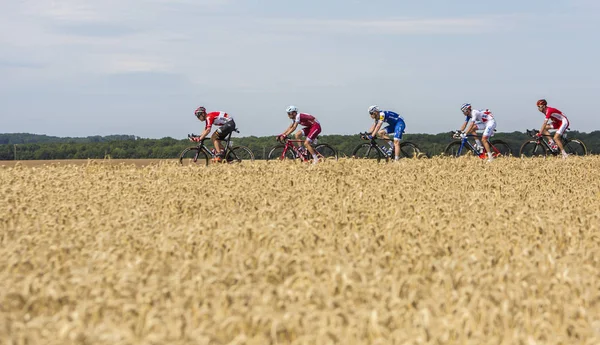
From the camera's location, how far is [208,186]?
566 inches

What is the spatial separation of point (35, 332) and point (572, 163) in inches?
808

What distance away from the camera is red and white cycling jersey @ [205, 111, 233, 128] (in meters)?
23.9

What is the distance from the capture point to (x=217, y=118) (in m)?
24.0

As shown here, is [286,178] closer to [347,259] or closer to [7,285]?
[347,259]

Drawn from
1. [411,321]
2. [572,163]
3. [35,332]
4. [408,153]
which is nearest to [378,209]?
[411,321]

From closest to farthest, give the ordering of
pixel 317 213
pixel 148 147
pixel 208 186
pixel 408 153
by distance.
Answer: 1. pixel 317 213
2. pixel 208 186
3. pixel 408 153
4. pixel 148 147

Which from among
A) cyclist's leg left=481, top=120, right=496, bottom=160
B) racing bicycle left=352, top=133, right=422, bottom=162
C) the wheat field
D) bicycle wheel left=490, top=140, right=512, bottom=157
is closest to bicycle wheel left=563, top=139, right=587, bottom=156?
bicycle wheel left=490, top=140, right=512, bottom=157

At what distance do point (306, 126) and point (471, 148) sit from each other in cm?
596

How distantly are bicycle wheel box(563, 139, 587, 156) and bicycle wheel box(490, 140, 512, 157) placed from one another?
9.27ft

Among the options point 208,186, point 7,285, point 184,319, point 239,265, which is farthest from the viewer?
point 208,186

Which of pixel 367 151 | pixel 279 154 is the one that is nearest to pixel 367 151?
pixel 367 151

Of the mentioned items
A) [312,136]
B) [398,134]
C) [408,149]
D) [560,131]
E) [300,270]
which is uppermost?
[560,131]

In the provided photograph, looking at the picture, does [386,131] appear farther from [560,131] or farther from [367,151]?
[560,131]

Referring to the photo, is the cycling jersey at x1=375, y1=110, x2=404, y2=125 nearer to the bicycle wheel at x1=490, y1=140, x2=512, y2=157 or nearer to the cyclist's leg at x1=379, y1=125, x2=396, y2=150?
the cyclist's leg at x1=379, y1=125, x2=396, y2=150
